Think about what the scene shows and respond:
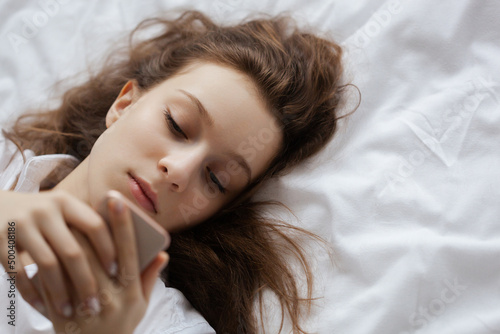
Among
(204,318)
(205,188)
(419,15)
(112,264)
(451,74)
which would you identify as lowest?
(204,318)

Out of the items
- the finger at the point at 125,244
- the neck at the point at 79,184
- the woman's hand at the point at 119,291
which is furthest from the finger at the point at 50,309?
the neck at the point at 79,184

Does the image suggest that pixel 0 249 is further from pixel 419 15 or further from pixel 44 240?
pixel 419 15

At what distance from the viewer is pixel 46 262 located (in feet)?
2.02

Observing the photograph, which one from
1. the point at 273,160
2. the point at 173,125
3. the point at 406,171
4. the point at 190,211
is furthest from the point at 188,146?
the point at 406,171

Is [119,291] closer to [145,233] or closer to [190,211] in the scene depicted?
[145,233]

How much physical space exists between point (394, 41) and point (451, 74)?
173mm

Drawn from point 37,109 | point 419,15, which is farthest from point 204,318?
point 419,15

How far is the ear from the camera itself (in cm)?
116

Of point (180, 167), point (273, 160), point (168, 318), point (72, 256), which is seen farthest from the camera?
point (273, 160)

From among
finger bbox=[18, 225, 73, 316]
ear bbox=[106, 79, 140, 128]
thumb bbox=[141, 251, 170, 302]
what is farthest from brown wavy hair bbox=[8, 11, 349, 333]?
finger bbox=[18, 225, 73, 316]

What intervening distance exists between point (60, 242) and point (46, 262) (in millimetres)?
33

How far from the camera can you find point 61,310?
66cm

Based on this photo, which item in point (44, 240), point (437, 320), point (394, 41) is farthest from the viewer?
point (394, 41)

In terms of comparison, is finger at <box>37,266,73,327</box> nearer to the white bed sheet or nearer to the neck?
the neck
